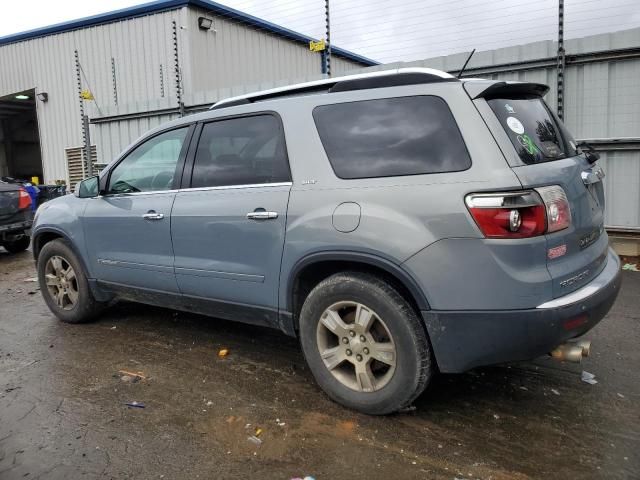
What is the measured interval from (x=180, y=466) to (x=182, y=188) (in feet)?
6.56

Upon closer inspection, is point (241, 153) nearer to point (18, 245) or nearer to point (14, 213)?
point (14, 213)

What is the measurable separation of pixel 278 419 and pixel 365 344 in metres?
0.69

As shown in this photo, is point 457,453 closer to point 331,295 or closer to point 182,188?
point 331,295

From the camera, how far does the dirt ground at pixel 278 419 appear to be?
8.57ft

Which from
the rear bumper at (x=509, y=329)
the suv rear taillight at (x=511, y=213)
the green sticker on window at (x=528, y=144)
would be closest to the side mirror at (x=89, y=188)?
the rear bumper at (x=509, y=329)

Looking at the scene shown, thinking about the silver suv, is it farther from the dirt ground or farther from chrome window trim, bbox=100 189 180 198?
the dirt ground

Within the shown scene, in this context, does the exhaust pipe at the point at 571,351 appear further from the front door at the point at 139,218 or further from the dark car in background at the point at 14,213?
the dark car in background at the point at 14,213

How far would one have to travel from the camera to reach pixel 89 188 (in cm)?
457

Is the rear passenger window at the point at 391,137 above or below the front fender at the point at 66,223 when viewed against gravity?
above

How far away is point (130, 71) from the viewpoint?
593 inches

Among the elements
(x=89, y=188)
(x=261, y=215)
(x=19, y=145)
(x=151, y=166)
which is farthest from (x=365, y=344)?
(x=19, y=145)

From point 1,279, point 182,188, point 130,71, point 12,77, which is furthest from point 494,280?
point 12,77

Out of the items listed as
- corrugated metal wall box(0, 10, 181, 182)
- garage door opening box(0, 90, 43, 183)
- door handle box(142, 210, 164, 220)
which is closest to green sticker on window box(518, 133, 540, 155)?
door handle box(142, 210, 164, 220)

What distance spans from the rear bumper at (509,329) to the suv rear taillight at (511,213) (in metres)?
0.38
